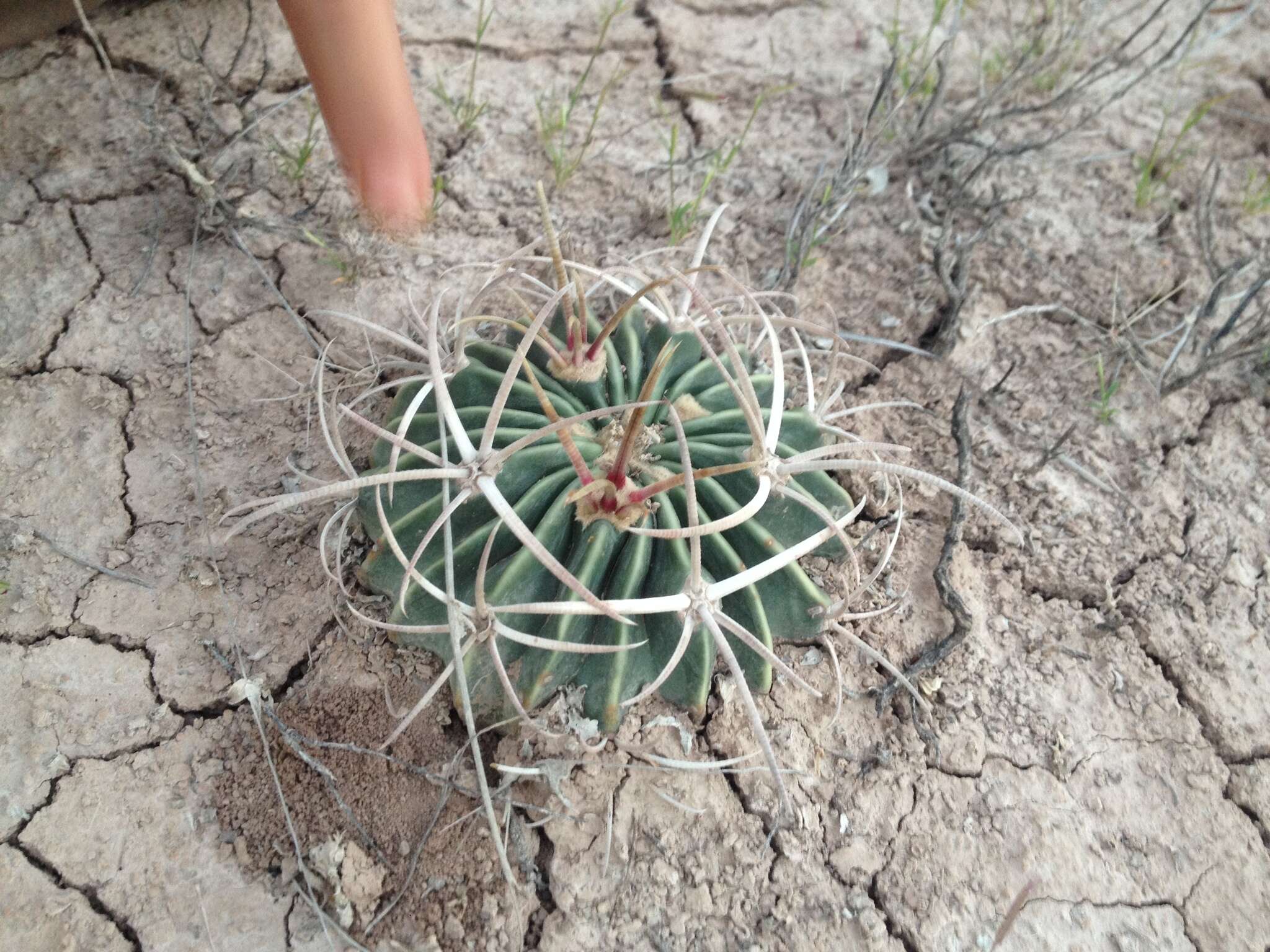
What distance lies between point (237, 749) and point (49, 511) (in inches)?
24.9

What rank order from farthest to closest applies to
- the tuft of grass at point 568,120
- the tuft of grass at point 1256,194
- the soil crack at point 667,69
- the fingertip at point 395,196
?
1. the soil crack at point 667,69
2. the tuft of grass at point 1256,194
3. the tuft of grass at point 568,120
4. the fingertip at point 395,196

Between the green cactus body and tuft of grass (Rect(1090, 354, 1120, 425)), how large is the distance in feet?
2.81

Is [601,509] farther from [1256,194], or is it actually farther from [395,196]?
[1256,194]

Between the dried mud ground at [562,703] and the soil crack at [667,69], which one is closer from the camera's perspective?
the dried mud ground at [562,703]

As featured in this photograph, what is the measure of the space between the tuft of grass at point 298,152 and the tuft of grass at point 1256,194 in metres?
2.37

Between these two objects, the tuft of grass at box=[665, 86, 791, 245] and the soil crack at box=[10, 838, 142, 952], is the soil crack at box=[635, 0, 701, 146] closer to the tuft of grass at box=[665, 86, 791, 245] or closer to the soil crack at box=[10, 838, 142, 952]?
the tuft of grass at box=[665, 86, 791, 245]

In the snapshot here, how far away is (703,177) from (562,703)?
1.49m

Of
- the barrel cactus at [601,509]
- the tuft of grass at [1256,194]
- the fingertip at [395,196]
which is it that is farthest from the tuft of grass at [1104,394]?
the fingertip at [395,196]

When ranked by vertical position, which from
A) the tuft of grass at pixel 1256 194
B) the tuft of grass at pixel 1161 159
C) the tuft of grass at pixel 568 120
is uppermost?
the tuft of grass at pixel 568 120

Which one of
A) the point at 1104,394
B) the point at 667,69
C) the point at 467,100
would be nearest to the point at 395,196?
the point at 467,100

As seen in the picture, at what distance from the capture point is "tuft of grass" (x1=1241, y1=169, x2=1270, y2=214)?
8.43 feet

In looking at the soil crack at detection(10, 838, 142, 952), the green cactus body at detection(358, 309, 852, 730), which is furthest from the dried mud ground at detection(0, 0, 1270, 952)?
the green cactus body at detection(358, 309, 852, 730)

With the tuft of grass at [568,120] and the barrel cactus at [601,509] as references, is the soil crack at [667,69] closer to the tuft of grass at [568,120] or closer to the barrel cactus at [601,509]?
the tuft of grass at [568,120]

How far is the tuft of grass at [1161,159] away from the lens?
2.51 m
